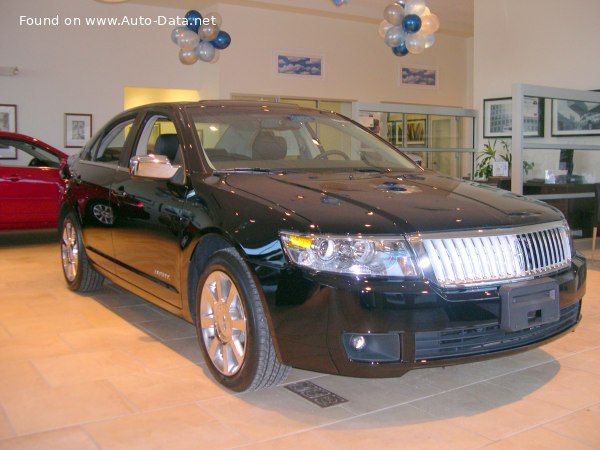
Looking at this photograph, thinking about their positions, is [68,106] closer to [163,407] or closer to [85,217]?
[85,217]

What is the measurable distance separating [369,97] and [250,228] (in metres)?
10.9

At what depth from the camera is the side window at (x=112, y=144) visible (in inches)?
156

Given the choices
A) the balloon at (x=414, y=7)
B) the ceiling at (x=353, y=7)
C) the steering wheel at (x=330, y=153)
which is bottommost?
the steering wheel at (x=330, y=153)

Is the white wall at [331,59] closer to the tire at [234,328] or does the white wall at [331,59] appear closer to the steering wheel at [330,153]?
the steering wheel at [330,153]

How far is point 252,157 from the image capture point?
3.24 metres

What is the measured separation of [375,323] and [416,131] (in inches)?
254

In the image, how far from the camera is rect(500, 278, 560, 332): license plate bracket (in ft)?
7.66

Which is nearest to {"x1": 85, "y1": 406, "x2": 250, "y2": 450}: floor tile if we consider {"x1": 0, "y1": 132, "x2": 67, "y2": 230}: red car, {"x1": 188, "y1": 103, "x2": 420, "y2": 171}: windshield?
{"x1": 188, "y1": 103, "x2": 420, "y2": 171}: windshield

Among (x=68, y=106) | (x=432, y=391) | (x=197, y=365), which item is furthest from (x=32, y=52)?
(x=432, y=391)

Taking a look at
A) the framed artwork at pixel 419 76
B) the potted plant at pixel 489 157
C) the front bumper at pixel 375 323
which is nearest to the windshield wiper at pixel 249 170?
the front bumper at pixel 375 323

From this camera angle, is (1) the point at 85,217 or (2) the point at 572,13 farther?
(2) the point at 572,13

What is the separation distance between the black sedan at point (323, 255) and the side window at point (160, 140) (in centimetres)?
1

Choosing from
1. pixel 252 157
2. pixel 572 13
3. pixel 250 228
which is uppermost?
pixel 572 13

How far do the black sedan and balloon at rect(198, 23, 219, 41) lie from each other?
5917 millimetres
